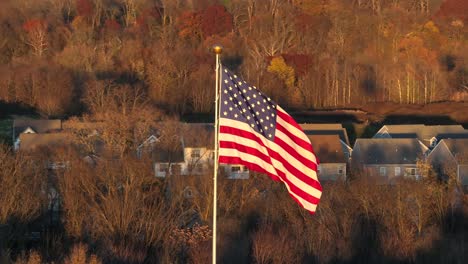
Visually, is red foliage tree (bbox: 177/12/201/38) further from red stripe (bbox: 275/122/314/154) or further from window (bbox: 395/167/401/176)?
red stripe (bbox: 275/122/314/154)

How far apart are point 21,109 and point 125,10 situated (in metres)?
22.7

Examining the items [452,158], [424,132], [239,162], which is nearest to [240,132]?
[239,162]

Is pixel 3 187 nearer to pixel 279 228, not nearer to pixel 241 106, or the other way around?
pixel 279 228

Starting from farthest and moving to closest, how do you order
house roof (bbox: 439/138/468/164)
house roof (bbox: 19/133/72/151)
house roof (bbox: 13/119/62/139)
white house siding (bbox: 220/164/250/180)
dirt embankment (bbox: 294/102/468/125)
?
1. dirt embankment (bbox: 294/102/468/125)
2. house roof (bbox: 13/119/62/139)
3. house roof (bbox: 439/138/468/164)
4. house roof (bbox: 19/133/72/151)
5. white house siding (bbox: 220/164/250/180)

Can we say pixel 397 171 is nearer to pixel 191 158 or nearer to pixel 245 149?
pixel 191 158

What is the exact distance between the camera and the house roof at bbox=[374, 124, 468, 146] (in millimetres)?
46969

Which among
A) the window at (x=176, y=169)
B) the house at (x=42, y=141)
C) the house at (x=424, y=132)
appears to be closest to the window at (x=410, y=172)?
the house at (x=424, y=132)

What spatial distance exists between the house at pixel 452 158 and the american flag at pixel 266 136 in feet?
75.7

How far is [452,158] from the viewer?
39.2 m

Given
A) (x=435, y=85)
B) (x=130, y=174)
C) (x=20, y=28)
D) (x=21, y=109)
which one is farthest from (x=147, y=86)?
(x=130, y=174)

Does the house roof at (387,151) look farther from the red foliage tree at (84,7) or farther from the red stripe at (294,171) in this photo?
the red foliage tree at (84,7)

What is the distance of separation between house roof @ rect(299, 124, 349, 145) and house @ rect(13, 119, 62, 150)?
40.9 feet

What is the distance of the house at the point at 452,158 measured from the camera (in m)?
35.0

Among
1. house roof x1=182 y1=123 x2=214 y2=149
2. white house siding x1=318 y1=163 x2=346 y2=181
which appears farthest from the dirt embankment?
house roof x1=182 y1=123 x2=214 y2=149
